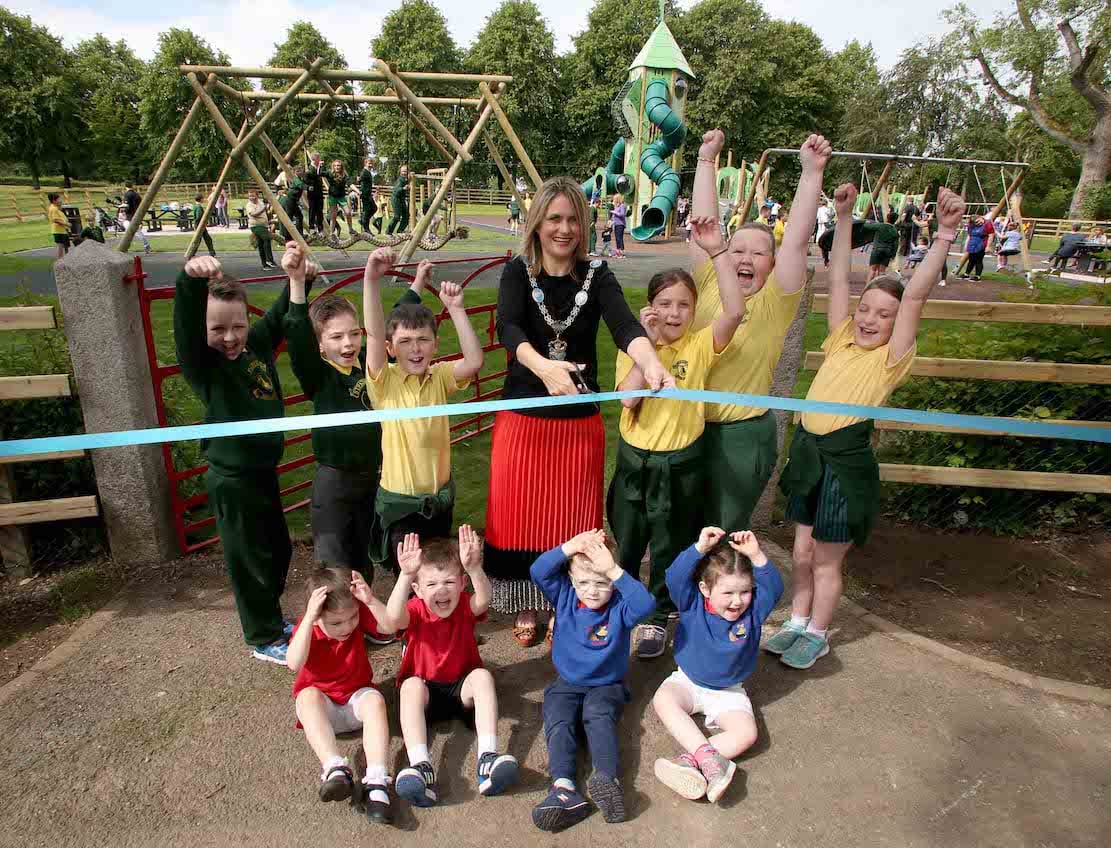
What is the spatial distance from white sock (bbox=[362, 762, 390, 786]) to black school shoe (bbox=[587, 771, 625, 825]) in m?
0.69

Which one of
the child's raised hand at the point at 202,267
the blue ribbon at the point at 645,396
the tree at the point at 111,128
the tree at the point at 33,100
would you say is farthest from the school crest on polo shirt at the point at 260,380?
the tree at the point at 33,100

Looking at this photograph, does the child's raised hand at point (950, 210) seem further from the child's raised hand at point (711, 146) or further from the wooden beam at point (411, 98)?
the wooden beam at point (411, 98)

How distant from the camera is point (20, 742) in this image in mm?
2609

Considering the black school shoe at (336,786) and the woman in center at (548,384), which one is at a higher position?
the woman in center at (548,384)

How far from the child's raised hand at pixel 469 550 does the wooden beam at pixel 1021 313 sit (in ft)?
8.75

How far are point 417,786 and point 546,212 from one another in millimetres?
2137

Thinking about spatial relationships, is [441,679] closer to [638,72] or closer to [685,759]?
[685,759]

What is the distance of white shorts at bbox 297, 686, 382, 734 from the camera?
8.48ft

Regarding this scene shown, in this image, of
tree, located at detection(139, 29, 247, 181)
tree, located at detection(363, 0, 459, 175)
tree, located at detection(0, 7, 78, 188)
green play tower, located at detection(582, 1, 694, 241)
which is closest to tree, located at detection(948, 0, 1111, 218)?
green play tower, located at detection(582, 1, 694, 241)

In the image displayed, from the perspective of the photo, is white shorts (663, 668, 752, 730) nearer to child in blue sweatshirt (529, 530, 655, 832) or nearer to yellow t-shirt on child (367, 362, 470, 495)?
child in blue sweatshirt (529, 530, 655, 832)

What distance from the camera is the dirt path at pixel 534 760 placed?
2258mm

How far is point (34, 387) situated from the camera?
345 cm

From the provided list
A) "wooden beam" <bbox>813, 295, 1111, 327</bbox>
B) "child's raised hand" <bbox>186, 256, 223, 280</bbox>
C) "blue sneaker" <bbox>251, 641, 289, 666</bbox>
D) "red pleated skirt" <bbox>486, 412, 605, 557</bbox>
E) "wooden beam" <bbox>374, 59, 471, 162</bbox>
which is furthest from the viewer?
"wooden beam" <bbox>374, 59, 471, 162</bbox>

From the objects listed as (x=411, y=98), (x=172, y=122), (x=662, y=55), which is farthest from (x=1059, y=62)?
(x=172, y=122)
